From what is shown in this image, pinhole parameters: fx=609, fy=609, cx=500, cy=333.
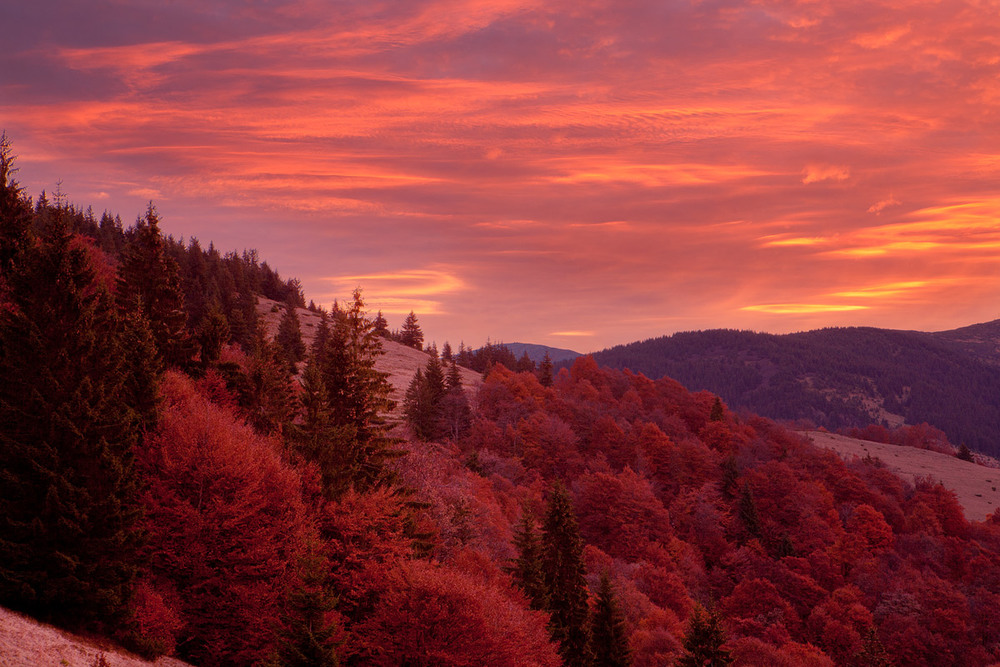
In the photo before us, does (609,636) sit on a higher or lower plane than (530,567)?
lower

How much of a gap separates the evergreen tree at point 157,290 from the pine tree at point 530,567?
30869 mm

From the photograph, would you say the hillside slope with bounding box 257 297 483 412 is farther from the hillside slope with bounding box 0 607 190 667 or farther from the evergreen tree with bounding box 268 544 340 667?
the hillside slope with bounding box 0 607 190 667

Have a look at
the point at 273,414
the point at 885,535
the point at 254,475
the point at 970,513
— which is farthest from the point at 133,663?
the point at 970,513

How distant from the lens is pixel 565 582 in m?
48.0

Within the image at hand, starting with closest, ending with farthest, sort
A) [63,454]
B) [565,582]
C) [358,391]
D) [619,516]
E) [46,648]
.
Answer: [46,648] → [63,454] → [358,391] → [565,582] → [619,516]

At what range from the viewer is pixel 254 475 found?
3325 centimetres

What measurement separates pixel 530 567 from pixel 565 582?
14.9ft

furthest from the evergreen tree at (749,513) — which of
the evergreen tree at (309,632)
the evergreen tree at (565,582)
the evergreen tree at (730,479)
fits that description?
the evergreen tree at (309,632)

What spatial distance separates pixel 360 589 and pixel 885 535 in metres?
105

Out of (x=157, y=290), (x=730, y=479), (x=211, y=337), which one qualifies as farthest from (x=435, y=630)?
(x=730, y=479)

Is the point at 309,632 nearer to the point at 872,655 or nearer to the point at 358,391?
the point at 358,391

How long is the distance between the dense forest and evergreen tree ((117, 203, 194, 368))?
8.4 inches

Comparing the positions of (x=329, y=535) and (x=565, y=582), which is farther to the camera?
(x=565, y=582)

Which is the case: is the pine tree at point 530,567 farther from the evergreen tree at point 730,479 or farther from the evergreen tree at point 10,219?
the evergreen tree at point 730,479
